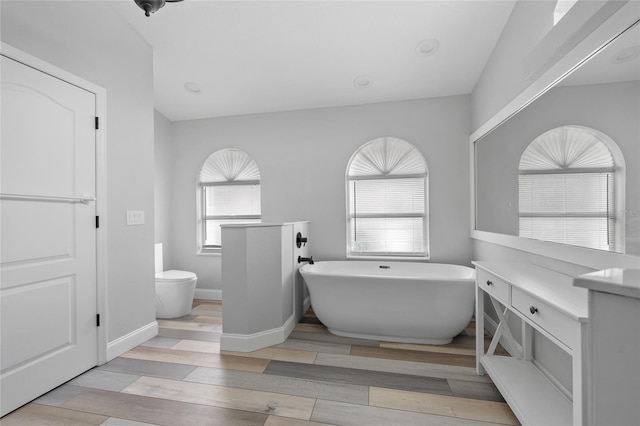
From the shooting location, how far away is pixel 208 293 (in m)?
3.77

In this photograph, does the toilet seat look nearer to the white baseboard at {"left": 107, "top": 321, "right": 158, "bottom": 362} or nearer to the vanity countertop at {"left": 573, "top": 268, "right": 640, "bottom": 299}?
the white baseboard at {"left": 107, "top": 321, "right": 158, "bottom": 362}

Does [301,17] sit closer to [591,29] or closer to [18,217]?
[591,29]

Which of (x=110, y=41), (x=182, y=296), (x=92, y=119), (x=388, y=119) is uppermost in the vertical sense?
(x=110, y=41)

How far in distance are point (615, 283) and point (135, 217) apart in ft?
9.48

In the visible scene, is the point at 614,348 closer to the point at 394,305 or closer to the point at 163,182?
the point at 394,305

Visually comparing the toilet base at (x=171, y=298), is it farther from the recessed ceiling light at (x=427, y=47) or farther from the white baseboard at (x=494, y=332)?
the recessed ceiling light at (x=427, y=47)

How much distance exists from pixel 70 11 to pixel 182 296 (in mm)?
2592

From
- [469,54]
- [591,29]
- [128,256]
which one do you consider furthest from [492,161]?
[128,256]

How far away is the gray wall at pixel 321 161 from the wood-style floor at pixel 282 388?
1.35 meters

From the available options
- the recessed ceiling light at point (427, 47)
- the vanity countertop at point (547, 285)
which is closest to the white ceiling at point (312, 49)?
the recessed ceiling light at point (427, 47)

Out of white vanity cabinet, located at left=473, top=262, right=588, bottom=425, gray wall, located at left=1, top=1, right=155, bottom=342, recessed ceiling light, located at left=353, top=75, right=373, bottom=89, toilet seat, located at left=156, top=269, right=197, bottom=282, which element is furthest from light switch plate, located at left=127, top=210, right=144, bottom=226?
white vanity cabinet, located at left=473, top=262, right=588, bottom=425

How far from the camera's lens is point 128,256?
234cm

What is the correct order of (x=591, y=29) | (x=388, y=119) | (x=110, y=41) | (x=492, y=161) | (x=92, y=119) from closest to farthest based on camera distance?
(x=591, y=29)
(x=92, y=119)
(x=110, y=41)
(x=492, y=161)
(x=388, y=119)

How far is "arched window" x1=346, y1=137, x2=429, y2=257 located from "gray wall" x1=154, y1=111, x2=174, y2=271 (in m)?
2.45
